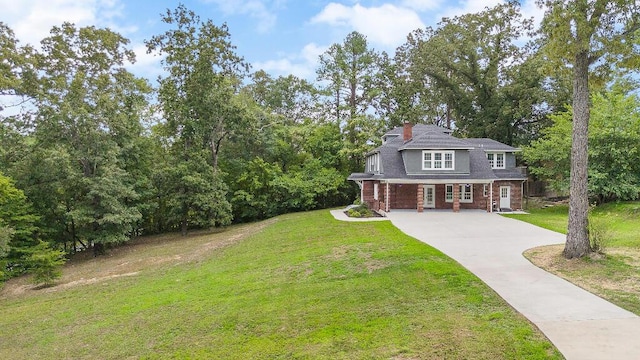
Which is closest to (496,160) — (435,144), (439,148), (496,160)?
(496,160)

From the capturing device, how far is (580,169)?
408 inches

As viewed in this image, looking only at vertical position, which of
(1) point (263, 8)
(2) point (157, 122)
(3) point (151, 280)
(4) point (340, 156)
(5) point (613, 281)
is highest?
(1) point (263, 8)

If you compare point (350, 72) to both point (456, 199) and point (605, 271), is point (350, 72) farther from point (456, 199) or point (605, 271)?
point (605, 271)

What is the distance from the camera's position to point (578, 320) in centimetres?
648

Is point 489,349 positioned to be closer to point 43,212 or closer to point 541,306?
point 541,306

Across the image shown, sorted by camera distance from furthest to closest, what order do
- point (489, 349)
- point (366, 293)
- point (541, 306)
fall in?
point (366, 293), point (541, 306), point (489, 349)

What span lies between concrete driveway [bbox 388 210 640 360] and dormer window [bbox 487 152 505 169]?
36.6 feet

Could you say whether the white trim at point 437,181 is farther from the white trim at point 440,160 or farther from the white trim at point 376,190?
the white trim at point 376,190

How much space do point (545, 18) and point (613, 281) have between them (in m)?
7.23

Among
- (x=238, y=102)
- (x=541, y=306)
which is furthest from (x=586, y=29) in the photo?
(x=238, y=102)

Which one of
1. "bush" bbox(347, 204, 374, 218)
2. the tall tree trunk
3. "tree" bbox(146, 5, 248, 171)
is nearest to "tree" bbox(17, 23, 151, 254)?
"tree" bbox(146, 5, 248, 171)

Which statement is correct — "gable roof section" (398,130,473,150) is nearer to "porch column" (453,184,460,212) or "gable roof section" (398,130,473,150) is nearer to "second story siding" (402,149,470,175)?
"second story siding" (402,149,470,175)

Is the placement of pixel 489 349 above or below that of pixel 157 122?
below

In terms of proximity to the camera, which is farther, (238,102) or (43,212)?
(238,102)
